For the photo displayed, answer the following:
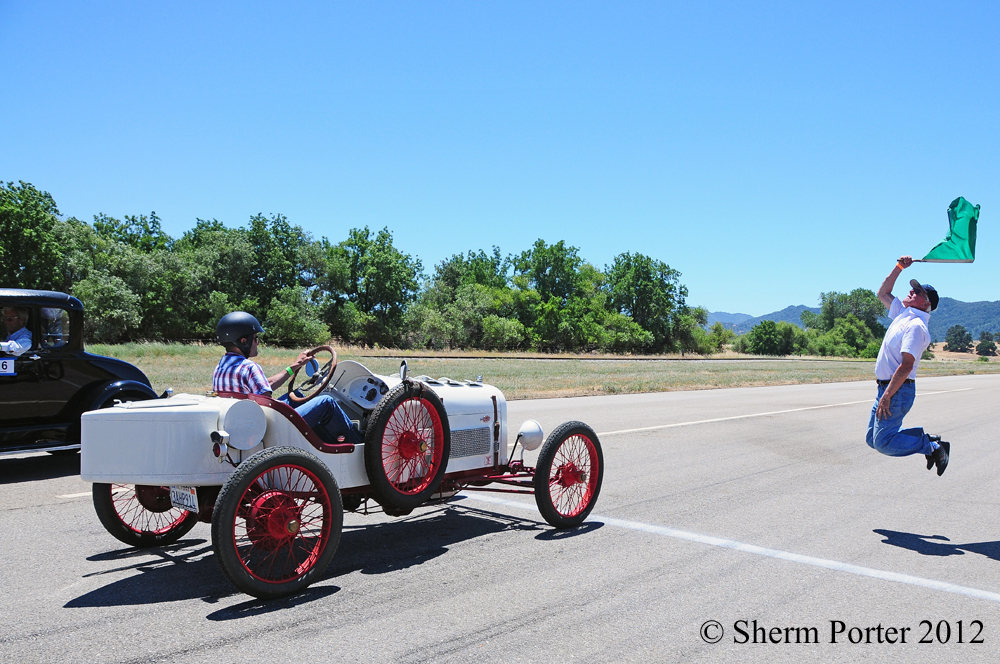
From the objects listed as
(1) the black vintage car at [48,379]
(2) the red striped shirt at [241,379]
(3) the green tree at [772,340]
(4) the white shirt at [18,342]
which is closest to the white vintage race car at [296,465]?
(2) the red striped shirt at [241,379]

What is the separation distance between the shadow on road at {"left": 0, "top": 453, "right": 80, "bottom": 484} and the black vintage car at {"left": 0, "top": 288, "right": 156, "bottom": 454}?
0.34 meters

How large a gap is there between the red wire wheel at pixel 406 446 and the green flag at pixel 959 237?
4349mm

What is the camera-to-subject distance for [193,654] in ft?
11.0

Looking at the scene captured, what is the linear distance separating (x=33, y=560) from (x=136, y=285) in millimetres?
57606

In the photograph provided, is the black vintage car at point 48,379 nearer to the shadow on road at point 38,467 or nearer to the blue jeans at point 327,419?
the shadow on road at point 38,467

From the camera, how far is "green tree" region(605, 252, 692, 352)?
96500 millimetres

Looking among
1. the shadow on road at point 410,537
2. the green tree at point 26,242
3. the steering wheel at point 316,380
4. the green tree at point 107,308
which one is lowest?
the shadow on road at point 410,537

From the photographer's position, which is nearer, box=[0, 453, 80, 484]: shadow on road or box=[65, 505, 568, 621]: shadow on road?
box=[65, 505, 568, 621]: shadow on road

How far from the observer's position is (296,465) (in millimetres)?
4227

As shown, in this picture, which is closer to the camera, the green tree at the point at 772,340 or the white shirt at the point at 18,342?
the white shirt at the point at 18,342

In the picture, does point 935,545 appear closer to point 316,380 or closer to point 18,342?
point 316,380

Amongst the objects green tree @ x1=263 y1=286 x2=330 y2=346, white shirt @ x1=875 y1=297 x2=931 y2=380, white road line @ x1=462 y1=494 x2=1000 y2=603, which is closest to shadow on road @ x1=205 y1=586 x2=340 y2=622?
white road line @ x1=462 y1=494 x2=1000 y2=603

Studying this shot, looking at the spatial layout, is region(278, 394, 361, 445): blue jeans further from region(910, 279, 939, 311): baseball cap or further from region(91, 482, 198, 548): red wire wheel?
region(910, 279, 939, 311): baseball cap

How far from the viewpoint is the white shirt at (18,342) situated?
25.6 ft
